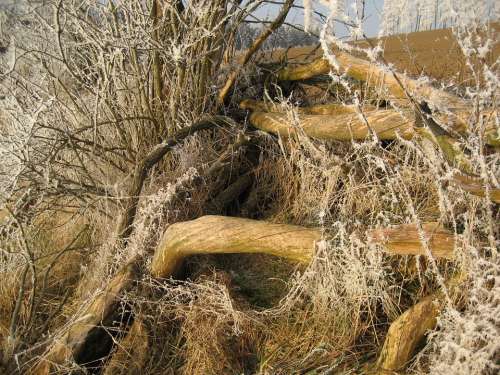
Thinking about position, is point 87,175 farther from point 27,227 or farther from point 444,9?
point 444,9

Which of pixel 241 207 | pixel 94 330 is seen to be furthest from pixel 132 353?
pixel 241 207

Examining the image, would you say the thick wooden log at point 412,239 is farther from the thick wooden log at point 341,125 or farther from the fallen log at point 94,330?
the fallen log at point 94,330

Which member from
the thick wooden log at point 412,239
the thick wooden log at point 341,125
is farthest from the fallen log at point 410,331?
the thick wooden log at point 341,125

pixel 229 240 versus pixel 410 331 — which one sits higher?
pixel 229 240

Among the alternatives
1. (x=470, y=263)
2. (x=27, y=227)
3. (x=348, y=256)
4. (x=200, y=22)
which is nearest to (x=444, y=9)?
(x=470, y=263)

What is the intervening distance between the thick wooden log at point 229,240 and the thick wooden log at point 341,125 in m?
0.65

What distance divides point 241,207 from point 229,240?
99 cm

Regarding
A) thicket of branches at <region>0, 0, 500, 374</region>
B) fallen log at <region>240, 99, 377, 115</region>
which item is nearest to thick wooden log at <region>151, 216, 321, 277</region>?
thicket of branches at <region>0, 0, 500, 374</region>

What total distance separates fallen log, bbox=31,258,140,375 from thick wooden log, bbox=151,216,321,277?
237 millimetres

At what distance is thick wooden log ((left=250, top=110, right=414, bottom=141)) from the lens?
3007 millimetres

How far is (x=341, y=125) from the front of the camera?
3.28 metres

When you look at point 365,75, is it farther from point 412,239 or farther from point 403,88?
point 403,88

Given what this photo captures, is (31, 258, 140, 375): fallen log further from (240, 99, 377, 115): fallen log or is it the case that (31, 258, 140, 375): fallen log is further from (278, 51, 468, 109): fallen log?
(278, 51, 468, 109): fallen log

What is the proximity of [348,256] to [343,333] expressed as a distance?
0.41m
